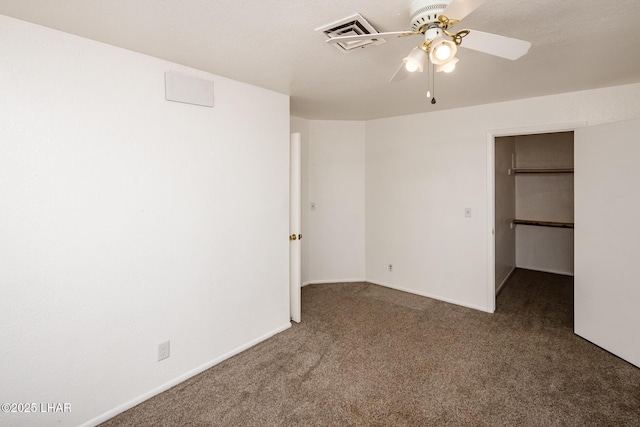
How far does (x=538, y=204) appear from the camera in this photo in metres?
5.28

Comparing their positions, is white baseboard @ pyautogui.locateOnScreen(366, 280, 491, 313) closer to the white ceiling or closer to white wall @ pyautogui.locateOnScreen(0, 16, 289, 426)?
white wall @ pyautogui.locateOnScreen(0, 16, 289, 426)

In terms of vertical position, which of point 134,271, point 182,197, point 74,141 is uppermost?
point 74,141

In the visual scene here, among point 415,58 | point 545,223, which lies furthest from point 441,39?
point 545,223

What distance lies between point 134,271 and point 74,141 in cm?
88

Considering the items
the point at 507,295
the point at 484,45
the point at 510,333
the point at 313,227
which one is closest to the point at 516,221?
the point at 507,295

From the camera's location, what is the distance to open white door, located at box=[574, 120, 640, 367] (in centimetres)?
255

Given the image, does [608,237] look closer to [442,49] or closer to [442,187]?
[442,187]

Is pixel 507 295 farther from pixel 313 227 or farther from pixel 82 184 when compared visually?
pixel 82 184

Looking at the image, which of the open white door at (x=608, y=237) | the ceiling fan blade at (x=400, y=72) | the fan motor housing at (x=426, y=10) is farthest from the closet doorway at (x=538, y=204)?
the fan motor housing at (x=426, y=10)

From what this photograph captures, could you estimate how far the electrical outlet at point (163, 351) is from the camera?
2.26m

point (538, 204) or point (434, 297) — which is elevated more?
point (538, 204)

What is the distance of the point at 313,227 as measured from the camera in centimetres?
455

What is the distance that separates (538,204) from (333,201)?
3.55 meters

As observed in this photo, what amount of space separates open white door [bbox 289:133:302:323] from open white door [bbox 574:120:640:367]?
107 inches
